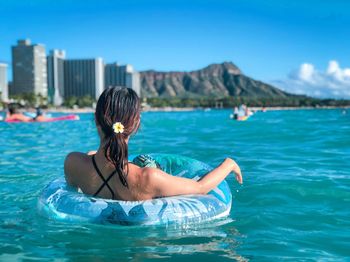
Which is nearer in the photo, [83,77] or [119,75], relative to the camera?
[83,77]

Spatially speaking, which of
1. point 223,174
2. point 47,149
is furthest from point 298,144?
point 223,174

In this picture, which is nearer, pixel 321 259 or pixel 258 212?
pixel 321 259

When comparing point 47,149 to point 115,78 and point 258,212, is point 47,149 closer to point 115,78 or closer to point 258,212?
point 258,212

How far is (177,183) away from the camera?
131 inches

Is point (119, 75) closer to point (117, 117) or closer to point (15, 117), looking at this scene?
point (15, 117)

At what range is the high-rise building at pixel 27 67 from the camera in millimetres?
130625

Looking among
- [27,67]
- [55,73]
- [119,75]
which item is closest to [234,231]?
[27,67]

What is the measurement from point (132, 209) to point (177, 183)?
0.41 m

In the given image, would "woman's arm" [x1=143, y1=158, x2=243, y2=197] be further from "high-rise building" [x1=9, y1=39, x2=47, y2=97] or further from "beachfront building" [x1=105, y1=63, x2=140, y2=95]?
"beachfront building" [x1=105, y1=63, x2=140, y2=95]

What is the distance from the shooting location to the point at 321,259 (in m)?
2.78

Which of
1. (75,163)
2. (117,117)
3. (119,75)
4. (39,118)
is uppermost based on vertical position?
(119,75)

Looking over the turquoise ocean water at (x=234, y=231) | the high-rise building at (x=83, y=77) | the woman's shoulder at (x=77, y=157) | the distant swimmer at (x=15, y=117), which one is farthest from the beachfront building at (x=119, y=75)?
the woman's shoulder at (x=77, y=157)

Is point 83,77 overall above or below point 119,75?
below

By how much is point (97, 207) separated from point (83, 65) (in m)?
159
